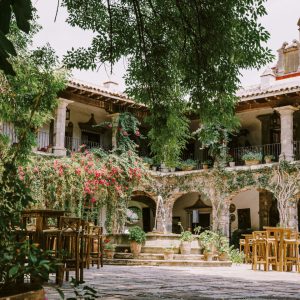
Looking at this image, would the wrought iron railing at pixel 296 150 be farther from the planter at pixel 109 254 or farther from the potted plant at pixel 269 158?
the planter at pixel 109 254

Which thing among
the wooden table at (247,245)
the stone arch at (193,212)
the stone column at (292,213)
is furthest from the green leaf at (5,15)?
the stone arch at (193,212)

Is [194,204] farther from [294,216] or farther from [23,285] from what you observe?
[23,285]

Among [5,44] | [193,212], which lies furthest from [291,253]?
[193,212]

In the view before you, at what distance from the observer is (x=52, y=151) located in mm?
16125

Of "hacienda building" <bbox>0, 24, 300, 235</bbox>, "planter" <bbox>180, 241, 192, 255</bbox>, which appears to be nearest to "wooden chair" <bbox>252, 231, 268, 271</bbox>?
"planter" <bbox>180, 241, 192, 255</bbox>

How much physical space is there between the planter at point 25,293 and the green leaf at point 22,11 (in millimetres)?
972

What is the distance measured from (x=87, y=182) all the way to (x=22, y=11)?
13.7 m

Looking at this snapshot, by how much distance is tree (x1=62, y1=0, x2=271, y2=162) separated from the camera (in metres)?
5.43

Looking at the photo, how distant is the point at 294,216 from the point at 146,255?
5.72 m

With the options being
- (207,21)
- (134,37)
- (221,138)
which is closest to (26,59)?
(134,37)

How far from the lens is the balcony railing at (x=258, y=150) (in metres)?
18.6

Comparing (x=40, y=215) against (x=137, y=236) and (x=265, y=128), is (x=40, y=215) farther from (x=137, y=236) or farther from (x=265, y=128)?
(x=265, y=128)

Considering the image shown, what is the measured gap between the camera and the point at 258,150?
62.7ft

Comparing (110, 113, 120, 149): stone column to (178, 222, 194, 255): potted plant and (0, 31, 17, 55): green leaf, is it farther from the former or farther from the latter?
(0, 31, 17, 55): green leaf
